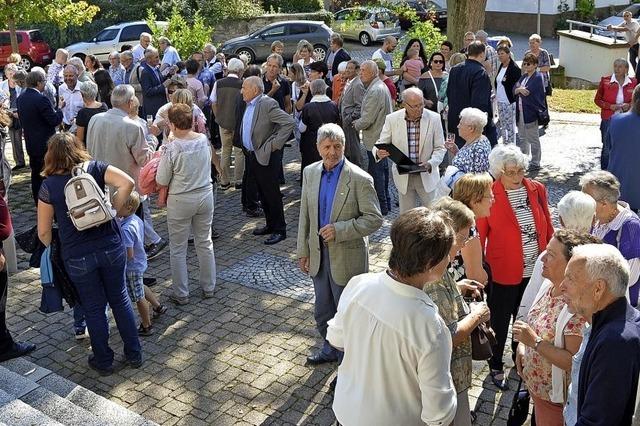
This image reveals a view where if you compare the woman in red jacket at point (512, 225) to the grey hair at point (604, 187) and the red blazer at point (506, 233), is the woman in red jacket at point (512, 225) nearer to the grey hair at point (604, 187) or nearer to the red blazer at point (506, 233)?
the red blazer at point (506, 233)

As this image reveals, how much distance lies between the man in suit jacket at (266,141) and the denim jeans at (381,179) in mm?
1235

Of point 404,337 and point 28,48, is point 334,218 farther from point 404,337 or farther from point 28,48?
point 28,48

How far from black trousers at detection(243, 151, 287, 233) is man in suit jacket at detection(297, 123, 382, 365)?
298 cm

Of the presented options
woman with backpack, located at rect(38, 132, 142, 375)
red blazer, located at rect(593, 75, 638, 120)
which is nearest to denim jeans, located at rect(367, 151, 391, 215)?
red blazer, located at rect(593, 75, 638, 120)

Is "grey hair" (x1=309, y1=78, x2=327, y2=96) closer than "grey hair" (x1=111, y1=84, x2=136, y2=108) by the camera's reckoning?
No

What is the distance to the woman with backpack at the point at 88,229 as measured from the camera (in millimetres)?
5152

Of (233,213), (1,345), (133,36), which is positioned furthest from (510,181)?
(133,36)

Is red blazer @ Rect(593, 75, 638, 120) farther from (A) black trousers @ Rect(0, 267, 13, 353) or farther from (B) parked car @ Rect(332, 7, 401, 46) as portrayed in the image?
(B) parked car @ Rect(332, 7, 401, 46)

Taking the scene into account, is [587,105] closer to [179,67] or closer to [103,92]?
[179,67]

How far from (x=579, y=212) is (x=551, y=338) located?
99 cm

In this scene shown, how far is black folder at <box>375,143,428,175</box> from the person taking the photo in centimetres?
704

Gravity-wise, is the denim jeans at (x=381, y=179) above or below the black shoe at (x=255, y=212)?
above

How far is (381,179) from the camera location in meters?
9.10

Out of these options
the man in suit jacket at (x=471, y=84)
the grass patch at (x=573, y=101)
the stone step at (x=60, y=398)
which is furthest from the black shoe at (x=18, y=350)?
the grass patch at (x=573, y=101)
